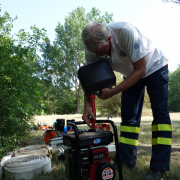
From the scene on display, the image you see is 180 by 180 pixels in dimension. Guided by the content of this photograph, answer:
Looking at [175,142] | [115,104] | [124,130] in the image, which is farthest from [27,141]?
[115,104]

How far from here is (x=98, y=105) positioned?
14.6 metres

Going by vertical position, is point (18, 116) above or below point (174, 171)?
above

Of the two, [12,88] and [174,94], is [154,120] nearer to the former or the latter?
[12,88]

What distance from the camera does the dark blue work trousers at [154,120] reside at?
203cm

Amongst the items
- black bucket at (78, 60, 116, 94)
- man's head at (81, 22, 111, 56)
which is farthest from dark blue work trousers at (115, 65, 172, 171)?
man's head at (81, 22, 111, 56)

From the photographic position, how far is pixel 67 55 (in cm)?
2341

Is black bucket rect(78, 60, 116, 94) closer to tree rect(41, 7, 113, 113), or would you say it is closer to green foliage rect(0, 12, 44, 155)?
green foliage rect(0, 12, 44, 155)

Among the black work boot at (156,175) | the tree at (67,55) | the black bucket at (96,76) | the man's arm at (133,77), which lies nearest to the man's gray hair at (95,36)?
the black bucket at (96,76)

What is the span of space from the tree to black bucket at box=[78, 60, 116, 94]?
70.7 feet

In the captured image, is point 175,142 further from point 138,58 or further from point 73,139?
point 73,139

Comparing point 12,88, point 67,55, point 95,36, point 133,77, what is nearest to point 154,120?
point 133,77

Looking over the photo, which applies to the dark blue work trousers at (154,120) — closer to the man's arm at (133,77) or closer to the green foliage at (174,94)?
the man's arm at (133,77)

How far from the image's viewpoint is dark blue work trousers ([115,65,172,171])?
203 centimetres

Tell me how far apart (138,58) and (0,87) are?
215 cm
